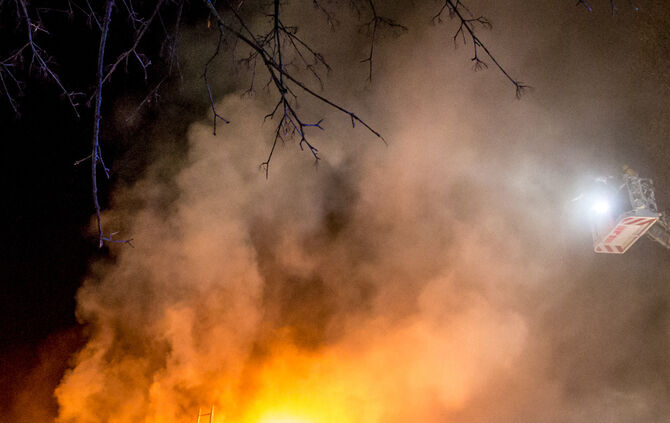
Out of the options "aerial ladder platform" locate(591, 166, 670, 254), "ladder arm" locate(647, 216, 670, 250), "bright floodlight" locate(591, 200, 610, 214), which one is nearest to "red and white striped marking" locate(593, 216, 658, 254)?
"aerial ladder platform" locate(591, 166, 670, 254)

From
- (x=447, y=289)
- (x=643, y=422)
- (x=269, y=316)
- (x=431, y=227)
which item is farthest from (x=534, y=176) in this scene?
(x=269, y=316)

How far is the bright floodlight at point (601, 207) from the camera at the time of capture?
798 centimetres

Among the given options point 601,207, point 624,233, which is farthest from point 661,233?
point 601,207

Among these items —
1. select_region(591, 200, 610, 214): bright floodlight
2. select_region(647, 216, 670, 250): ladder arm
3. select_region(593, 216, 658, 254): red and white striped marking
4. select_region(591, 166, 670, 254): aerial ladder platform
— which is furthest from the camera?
A: select_region(647, 216, 670, 250): ladder arm

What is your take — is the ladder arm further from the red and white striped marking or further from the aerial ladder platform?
the red and white striped marking

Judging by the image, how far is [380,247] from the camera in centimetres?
1277

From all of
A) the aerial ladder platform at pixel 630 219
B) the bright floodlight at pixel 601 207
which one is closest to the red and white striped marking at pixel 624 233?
the aerial ladder platform at pixel 630 219

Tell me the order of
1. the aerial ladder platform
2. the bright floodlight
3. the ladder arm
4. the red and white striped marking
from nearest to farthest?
the aerial ladder platform → the red and white striped marking → the bright floodlight → the ladder arm

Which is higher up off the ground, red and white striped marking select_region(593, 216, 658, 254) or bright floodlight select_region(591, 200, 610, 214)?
bright floodlight select_region(591, 200, 610, 214)

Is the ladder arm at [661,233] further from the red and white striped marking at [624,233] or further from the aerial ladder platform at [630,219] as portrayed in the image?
the red and white striped marking at [624,233]

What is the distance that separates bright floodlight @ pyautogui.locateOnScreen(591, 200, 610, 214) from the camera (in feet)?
26.2

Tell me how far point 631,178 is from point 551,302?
576 cm

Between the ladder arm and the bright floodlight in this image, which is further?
the ladder arm

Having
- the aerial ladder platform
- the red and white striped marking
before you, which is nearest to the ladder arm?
the aerial ladder platform
